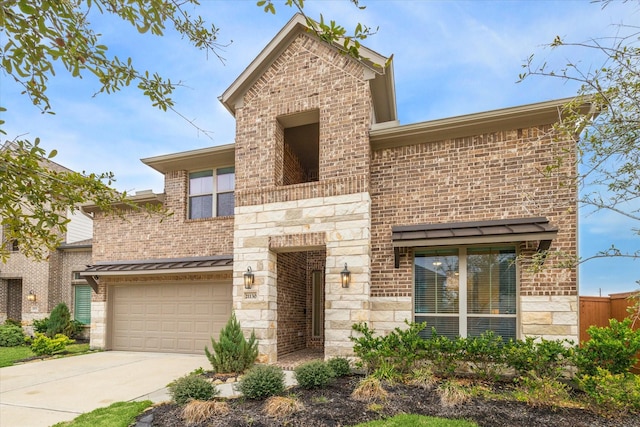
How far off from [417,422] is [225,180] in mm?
8693

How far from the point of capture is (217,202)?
38.1ft

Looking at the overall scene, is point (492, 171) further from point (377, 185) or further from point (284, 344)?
point (284, 344)

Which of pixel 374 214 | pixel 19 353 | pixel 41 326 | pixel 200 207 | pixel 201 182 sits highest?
pixel 201 182

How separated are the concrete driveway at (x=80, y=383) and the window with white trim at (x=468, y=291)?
5.57 meters

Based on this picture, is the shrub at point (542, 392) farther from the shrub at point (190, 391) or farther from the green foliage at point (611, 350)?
the shrub at point (190, 391)

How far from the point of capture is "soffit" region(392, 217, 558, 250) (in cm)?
723

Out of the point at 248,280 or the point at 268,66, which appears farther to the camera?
the point at 268,66

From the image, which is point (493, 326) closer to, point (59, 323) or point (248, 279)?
point (248, 279)

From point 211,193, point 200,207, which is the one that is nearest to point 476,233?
point 211,193

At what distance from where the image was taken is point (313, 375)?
6.50 metres

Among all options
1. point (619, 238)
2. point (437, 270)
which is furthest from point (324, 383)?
point (619, 238)

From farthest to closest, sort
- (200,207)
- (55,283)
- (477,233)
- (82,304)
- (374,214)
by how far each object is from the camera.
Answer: (55,283) → (82,304) → (200,207) → (374,214) → (477,233)

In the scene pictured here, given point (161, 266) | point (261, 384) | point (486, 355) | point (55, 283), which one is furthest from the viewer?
point (55, 283)

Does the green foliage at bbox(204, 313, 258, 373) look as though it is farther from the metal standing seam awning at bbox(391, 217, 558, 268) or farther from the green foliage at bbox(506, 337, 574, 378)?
the green foliage at bbox(506, 337, 574, 378)
